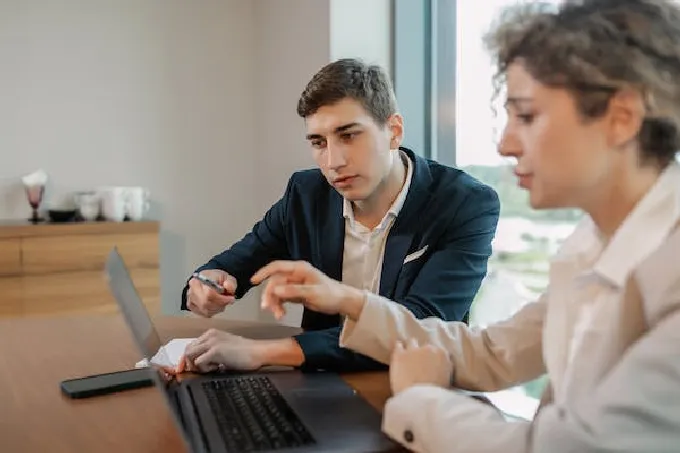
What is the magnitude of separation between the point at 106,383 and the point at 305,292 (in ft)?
1.37

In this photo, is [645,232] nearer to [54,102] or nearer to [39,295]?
[39,295]

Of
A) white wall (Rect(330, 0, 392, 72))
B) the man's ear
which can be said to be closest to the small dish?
white wall (Rect(330, 0, 392, 72))

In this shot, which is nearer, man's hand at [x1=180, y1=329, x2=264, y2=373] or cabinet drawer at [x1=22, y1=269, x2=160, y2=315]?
man's hand at [x1=180, y1=329, x2=264, y2=373]

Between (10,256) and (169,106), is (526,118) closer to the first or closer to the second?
(10,256)

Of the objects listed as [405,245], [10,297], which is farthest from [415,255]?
[10,297]

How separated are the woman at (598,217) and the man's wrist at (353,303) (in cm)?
30

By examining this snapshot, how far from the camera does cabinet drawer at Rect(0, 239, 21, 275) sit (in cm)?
316

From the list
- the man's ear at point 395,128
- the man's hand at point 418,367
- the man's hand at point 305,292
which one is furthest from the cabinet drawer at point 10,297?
the man's hand at point 418,367

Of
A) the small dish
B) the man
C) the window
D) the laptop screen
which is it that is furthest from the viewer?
the small dish

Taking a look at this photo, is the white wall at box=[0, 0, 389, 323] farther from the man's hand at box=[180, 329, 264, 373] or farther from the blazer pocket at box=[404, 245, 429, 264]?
the man's hand at box=[180, 329, 264, 373]

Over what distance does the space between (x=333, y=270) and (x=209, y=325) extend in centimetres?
35

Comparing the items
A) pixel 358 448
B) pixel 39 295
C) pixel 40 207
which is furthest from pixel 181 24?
pixel 358 448

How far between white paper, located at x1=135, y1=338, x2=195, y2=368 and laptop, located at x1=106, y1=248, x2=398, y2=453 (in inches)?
1.5

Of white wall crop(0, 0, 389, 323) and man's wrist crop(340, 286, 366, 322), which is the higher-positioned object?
white wall crop(0, 0, 389, 323)
